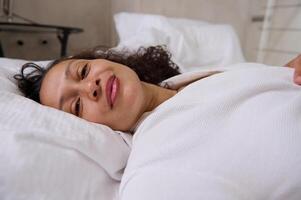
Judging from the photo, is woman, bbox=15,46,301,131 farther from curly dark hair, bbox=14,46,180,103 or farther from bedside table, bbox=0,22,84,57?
bedside table, bbox=0,22,84,57

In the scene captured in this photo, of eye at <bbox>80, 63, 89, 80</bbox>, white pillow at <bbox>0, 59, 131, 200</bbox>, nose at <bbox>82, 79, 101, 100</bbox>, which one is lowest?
white pillow at <bbox>0, 59, 131, 200</bbox>

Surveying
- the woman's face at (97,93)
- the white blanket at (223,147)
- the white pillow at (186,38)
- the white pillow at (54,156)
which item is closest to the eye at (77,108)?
the woman's face at (97,93)

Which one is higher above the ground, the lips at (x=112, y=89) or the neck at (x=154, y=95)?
the lips at (x=112, y=89)

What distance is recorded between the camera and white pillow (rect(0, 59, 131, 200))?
0.55 metres

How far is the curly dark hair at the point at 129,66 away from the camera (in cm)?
98

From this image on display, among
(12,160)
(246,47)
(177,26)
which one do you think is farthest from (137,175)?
(246,47)

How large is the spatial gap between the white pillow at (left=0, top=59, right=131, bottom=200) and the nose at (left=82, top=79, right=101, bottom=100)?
0.11 meters

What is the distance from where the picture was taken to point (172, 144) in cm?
58

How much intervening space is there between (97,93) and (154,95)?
0.59ft

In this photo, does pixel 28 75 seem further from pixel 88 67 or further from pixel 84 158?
pixel 84 158

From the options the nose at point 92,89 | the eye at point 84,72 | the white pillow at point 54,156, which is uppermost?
the eye at point 84,72

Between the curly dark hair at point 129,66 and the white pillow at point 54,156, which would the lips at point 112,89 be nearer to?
the white pillow at point 54,156

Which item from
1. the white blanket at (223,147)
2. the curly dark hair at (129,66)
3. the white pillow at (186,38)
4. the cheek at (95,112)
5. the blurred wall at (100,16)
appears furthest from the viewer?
the blurred wall at (100,16)

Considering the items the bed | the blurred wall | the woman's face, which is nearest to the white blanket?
the bed
